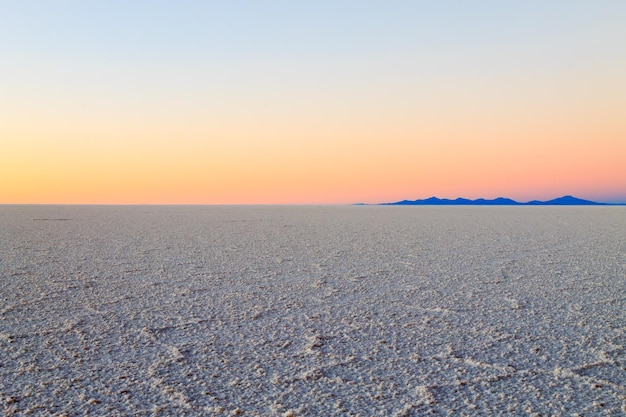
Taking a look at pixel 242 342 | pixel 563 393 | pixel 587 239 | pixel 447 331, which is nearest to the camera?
pixel 563 393

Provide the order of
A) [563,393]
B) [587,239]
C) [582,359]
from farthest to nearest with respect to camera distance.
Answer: [587,239] → [582,359] → [563,393]

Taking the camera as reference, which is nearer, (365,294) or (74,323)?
(74,323)

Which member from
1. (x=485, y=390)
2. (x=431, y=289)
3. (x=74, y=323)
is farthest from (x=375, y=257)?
(x=485, y=390)

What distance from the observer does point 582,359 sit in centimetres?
210

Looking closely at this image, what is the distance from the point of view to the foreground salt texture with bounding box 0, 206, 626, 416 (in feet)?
5.63

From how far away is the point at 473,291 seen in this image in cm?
343

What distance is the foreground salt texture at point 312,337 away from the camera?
5.63 feet

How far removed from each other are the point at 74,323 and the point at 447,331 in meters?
1.70

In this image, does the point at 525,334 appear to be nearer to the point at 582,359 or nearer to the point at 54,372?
the point at 582,359

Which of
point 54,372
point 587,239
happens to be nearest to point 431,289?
point 54,372

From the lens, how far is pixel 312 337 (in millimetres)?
2379

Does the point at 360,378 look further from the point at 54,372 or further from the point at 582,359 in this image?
the point at 54,372

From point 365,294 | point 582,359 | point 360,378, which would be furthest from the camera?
point 365,294

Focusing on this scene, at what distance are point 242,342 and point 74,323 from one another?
87 cm
